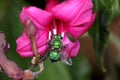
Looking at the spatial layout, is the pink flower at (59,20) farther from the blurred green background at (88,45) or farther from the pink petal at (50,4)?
the blurred green background at (88,45)

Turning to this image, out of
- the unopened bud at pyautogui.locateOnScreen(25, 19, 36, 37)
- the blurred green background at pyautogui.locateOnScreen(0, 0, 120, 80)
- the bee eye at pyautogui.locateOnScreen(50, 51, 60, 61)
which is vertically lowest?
the blurred green background at pyautogui.locateOnScreen(0, 0, 120, 80)

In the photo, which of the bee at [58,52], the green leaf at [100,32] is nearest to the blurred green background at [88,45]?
the green leaf at [100,32]

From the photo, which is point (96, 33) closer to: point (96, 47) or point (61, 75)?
point (96, 47)

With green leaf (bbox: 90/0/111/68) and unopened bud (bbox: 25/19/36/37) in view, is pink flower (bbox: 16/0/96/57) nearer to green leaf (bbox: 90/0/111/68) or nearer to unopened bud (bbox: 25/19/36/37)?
unopened bud (bbox: 25/19/36/37)

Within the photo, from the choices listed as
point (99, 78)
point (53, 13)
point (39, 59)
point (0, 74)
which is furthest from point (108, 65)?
point (39, 59)

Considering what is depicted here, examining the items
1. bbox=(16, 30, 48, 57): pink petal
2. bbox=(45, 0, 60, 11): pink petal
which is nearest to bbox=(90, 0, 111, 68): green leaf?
bbox=(45, 0, 60, 11): pink petal

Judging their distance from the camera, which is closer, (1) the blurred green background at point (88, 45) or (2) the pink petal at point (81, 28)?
(2) the pink petal at point (81, 28)
